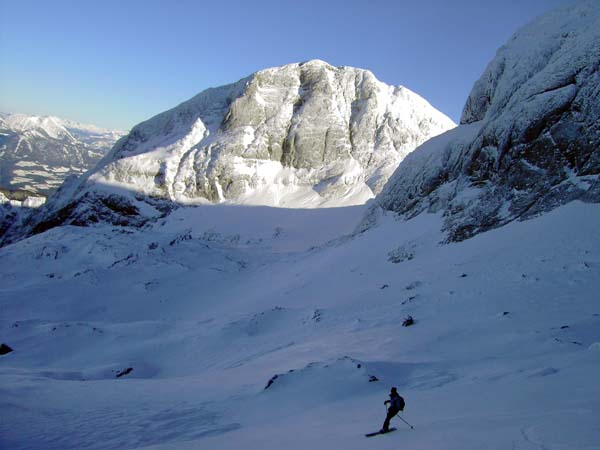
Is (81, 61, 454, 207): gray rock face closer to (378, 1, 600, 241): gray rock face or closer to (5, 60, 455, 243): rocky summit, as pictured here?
(5, 60, 455, 243): rocky summit

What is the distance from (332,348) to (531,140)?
23.0 metres

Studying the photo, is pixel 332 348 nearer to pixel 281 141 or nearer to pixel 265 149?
pixel 265 149

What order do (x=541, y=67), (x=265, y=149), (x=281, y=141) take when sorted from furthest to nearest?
(x=281, y=141) → (x=265, y=149) → (x=541, y=67)

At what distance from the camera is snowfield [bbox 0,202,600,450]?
392 inches

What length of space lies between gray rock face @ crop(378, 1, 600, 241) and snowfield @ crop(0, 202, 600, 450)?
241 cm

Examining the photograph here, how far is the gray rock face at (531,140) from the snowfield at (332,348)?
7.91ft

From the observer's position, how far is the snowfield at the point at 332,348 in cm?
995

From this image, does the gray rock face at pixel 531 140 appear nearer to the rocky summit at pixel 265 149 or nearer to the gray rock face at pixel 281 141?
the rocky summit at pixel 265 149

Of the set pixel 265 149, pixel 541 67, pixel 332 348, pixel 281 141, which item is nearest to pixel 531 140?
pixel 541 67

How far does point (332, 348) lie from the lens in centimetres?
1941

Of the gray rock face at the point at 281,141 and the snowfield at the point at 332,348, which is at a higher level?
the gray rock face at the point at 281,141

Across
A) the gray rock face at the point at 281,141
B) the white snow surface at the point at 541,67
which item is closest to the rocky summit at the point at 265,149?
the gray rock face at the point at 281,141

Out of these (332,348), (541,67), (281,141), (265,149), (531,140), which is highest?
(281,141)

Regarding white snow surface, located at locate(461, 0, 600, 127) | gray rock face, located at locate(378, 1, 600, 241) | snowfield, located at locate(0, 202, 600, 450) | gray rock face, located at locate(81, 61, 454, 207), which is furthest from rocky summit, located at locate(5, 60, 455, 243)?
gray rock face, located at locate(378, 1, 600, 241)
